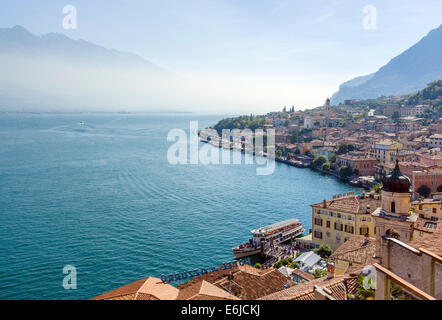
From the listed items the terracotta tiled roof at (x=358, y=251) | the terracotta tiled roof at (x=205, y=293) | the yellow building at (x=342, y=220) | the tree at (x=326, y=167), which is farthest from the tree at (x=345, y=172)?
the terracotta tiled roof at (x=205, y=293)

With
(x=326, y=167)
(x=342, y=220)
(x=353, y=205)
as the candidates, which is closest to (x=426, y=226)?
(x=353, y=205)

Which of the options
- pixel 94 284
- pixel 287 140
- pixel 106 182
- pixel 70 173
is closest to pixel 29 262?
pixel 94 284

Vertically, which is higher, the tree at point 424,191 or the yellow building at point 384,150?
the yellow building at point 384,150

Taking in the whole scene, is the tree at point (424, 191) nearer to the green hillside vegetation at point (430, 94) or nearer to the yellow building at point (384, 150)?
the yellow building at point (384, 150)

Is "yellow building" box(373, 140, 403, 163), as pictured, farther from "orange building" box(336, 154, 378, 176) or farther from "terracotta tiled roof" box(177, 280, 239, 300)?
"terracotta tiled roof" box(177, 280, 239, 300)

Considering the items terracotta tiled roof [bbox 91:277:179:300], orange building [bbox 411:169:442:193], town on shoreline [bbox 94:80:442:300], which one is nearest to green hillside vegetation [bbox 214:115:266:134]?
town on shoreline [bbox 94:80:442:300]
